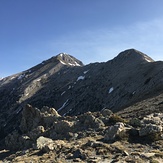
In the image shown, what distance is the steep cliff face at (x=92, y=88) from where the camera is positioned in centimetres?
8200

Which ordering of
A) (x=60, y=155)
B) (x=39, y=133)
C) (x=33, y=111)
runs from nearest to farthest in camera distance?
(x=60, y=155) < (x=39, y=133) < (x=33, y=111)

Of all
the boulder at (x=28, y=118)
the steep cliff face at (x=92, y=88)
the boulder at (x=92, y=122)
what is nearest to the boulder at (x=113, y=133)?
the boulder at (x=92, y=122)

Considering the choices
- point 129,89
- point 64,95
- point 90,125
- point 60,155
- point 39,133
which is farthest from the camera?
point 64,95

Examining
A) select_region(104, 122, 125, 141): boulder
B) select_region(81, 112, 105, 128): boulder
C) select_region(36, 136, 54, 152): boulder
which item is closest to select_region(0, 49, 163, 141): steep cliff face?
select_region(81, 112, 105, 128): boulder

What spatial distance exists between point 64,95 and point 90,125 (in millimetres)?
112098

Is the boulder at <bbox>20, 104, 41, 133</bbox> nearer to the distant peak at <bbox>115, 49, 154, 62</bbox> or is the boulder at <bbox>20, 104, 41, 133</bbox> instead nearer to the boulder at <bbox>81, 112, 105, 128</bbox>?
the boulder at <bbox>81, 112, 105, 128</bbox>

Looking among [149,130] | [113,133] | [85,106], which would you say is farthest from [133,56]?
[149,130]

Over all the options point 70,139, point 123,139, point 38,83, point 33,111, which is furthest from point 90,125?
point 38,83

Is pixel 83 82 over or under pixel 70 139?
over

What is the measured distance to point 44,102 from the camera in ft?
484

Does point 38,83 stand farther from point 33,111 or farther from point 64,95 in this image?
point 33,111

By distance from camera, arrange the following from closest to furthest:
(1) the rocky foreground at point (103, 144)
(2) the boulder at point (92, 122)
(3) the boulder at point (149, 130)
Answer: (1) the rocky foreground at point (103, 144) < (3) the boulder at point (149, 130) < (2) the boulder at point (92, 122)

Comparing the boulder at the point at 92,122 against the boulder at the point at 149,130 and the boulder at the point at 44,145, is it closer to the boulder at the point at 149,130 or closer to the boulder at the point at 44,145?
the boulder at the point at 44,145

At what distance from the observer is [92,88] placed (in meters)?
120
